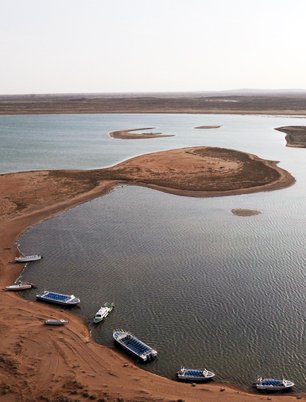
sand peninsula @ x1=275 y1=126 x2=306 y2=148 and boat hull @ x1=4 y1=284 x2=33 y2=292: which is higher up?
sand peninsula @ x1=275 y1=126 x2=306 y2=148

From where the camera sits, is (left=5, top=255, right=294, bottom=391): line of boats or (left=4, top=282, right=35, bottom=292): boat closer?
(left=5, top=255, right=294, bottom=391): line of boats

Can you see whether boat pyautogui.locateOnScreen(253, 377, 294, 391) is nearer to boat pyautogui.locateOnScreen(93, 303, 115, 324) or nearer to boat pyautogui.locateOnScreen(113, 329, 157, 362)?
boat pyautogui.locateOnScreen(113, 329, 157, 362)

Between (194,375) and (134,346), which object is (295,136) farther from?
(194,375)

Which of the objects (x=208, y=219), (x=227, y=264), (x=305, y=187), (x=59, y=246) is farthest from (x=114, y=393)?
(x=305, y=187)

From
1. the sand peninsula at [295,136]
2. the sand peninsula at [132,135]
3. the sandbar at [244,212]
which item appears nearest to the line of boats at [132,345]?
the sandbar at [244,212]

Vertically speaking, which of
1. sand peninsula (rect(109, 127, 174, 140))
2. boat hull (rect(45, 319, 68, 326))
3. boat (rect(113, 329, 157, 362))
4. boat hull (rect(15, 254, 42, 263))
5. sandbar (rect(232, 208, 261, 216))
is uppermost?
sand peninsula (rect(109, 127, 174, 140))

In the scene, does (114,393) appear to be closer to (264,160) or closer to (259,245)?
(259,245)

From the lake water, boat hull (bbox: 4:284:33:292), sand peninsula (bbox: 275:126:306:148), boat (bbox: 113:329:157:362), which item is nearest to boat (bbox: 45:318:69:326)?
the lake water
